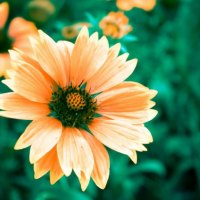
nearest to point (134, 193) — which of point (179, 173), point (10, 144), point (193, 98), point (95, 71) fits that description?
point (179, 173)

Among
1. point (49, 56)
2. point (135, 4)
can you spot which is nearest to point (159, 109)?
point (135, 4)

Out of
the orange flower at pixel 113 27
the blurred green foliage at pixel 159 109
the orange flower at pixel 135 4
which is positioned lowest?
the blurred green foliage at pixel 159 109

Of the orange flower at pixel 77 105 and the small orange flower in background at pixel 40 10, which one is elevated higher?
the small orange flower in background at pixel 40 10

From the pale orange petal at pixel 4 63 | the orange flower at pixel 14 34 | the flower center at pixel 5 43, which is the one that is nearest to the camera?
the pale orange petal at pixel 4 63

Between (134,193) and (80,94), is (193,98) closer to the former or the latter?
(134,193)

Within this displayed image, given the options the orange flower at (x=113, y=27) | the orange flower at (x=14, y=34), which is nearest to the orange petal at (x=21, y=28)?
the orange flower at (x=14, y=34)

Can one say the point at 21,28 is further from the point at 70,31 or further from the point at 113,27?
the point at 113,27

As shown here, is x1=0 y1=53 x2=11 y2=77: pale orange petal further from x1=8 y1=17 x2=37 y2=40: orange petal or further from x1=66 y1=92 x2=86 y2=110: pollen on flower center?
x1=66 y1=92 x2=86 y2=110: pollen on flower center

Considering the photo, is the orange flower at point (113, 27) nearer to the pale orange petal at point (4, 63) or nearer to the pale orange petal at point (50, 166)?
the pale orange petal at point (4, 63)

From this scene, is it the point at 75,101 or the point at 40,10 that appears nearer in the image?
the point at 75,101
